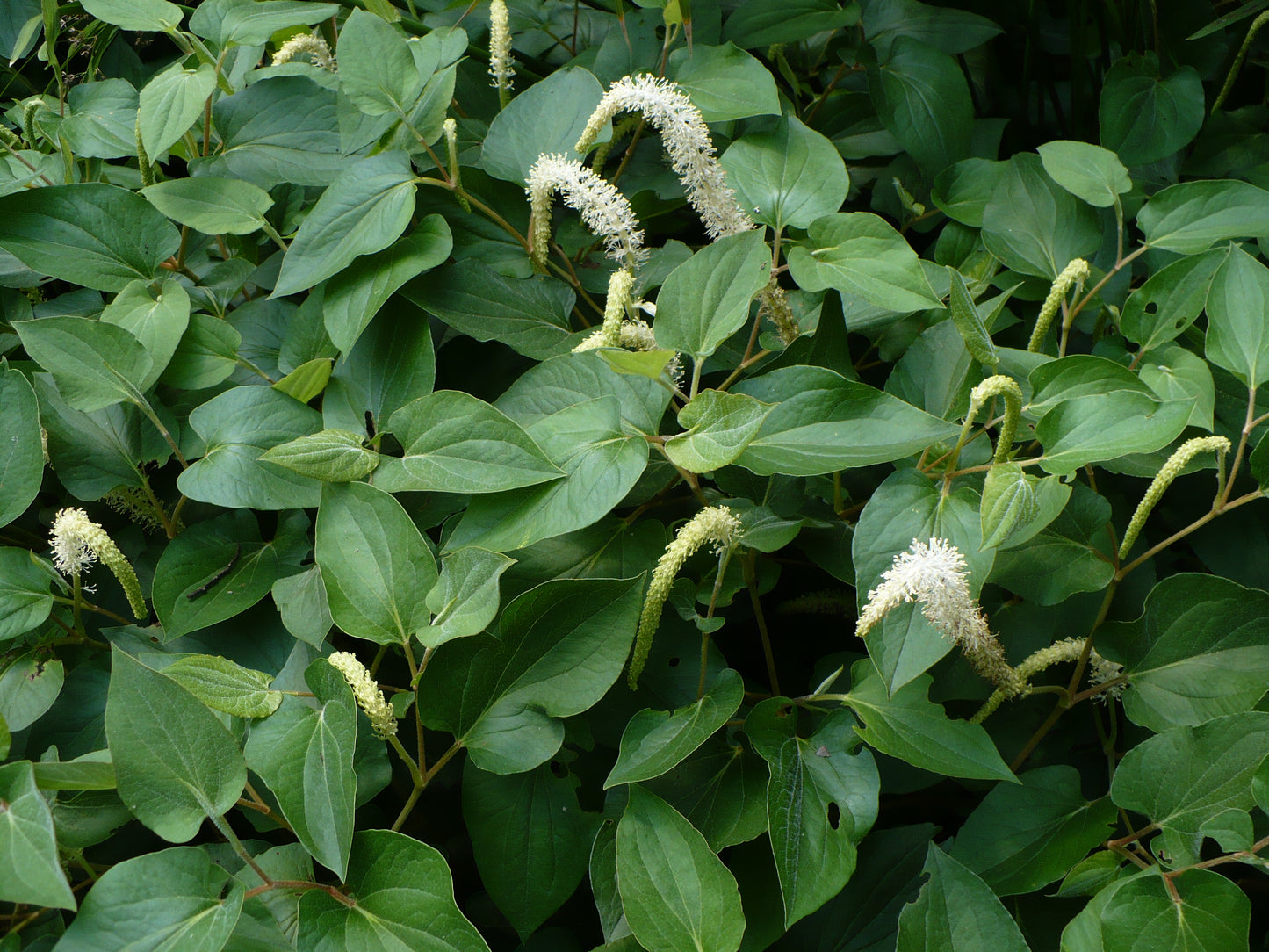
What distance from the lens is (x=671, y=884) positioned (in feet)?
1.79

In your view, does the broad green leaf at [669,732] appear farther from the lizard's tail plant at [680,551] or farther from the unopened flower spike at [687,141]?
the unopened flower spike at [687,141]

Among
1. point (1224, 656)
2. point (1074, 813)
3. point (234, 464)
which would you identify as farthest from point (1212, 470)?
point (234, 464)

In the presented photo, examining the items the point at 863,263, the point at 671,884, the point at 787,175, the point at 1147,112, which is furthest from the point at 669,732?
the point at 1147,112

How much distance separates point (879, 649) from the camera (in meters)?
0.55

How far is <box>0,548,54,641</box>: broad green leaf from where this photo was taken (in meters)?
0.65

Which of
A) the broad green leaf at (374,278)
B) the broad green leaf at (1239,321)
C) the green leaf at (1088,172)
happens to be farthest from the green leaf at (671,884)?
the green leaf at (1088,172)

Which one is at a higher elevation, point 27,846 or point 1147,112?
point 1147,112

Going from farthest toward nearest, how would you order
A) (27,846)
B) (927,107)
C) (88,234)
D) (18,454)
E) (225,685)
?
(927,107)
(88,234)
(18,454)
(225,685)
(27,846)

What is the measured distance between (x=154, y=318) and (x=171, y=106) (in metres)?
0.20

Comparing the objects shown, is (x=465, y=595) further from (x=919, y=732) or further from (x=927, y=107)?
(x=927, y=107)

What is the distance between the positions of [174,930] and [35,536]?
0.44 m

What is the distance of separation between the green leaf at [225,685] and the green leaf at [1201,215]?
2.78 feet

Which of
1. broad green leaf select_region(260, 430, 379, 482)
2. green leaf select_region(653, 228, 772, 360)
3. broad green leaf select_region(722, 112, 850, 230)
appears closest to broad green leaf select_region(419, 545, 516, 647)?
broad green leaf select_region(260, 430, 379, 482)

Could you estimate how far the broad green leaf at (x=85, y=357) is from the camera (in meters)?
0.68
